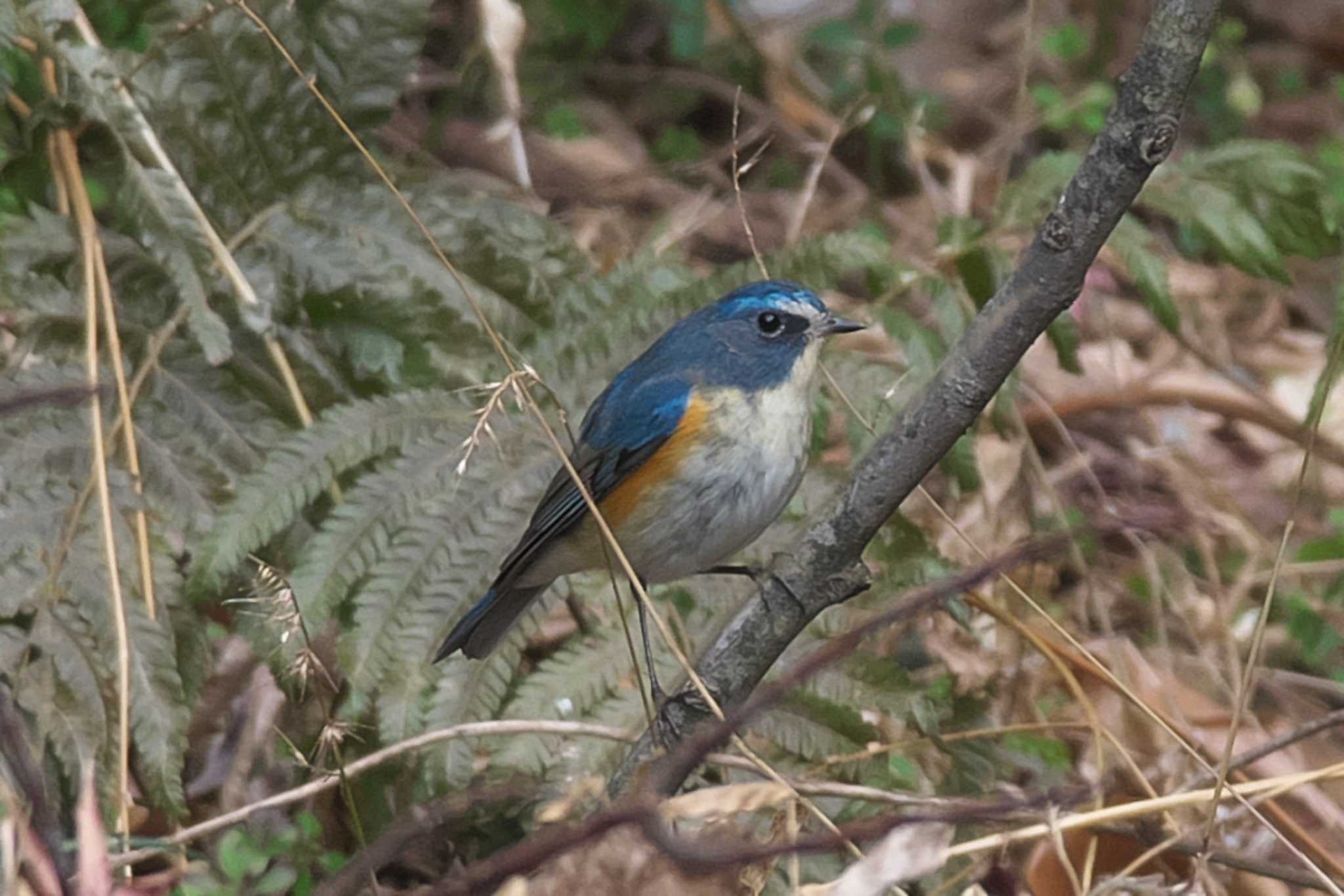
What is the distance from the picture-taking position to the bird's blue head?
3.67 metres

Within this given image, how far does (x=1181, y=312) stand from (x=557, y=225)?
301cm

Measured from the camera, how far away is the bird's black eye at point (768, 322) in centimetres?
375

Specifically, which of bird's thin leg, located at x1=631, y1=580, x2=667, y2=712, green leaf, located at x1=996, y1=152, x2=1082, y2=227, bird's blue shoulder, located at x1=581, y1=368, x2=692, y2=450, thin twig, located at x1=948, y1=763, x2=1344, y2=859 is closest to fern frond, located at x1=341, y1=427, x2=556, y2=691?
bird's blue shoulder, located at x1=581, y1=368, x2=692, y2=450

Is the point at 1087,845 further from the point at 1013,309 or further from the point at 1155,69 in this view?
the point at 1155,69

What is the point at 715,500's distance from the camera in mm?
3488

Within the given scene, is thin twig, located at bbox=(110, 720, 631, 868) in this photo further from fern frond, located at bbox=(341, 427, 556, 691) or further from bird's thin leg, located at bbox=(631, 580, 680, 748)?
fern frond, located at bbox=(341, 427, 556, 691)

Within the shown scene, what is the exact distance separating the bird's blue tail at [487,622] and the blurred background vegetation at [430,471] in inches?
2.5

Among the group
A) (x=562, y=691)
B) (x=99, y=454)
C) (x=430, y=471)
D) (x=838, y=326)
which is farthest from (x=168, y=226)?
(x=838, y=326)

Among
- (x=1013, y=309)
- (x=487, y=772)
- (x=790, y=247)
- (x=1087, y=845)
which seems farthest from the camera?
(x=790, y=247)

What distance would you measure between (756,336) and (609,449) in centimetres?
42

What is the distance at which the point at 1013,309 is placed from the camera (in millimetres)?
2338

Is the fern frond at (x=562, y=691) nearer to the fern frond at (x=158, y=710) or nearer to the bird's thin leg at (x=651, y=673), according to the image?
the bird's thin leg at (x=651, y=673)

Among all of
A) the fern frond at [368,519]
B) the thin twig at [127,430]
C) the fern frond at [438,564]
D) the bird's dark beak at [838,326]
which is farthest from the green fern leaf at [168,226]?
the bird's dark beak at [838,326]

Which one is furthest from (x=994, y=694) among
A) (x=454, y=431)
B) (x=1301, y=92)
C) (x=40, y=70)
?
(x=1301, y=92)
